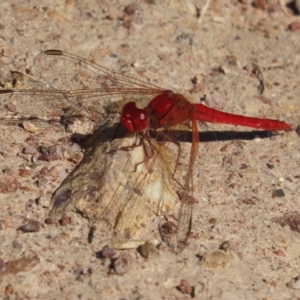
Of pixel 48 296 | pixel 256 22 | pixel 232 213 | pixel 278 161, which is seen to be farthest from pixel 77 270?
pixel 256 22

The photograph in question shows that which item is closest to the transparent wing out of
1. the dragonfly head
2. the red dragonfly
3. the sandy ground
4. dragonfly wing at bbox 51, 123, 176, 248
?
the red dragonfly

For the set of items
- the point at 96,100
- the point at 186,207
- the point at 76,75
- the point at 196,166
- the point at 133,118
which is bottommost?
the point at 186,207

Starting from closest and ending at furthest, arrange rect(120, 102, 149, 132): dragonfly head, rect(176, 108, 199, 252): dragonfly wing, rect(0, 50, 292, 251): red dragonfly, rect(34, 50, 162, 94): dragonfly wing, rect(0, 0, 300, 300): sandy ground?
rect(0, 0, 300, 300): sandy ground
rect(176, 108, 199, 252): dragonfly wing
rect(120, 102, 149, 132): dragonfly head
rect(0, 50, 292, 251): red dragonfly
rect(34, 50, 162, 94): dragonfly wing

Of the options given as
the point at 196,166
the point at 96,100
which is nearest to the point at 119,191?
the point at 196,166

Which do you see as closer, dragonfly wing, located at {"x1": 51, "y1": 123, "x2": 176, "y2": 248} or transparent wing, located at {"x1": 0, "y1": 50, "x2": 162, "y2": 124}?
dragonfly wing, located at {"x1": 51, "y1": 123, "x2": 176, "y2": 248}

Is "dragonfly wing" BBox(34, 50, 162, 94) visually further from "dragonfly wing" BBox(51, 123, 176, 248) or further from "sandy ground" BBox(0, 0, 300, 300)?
"dragonfly wing" BBox(51, 123, 176, 248)

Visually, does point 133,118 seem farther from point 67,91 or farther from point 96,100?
point 67,91

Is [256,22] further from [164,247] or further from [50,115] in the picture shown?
[164,247]
